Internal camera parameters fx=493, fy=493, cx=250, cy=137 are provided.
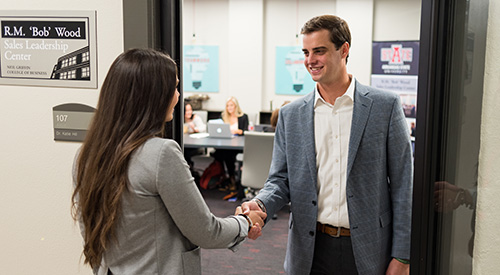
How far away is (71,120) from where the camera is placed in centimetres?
213

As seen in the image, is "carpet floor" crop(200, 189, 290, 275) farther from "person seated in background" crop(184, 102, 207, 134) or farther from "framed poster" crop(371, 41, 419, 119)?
"framed poster" crop(371, 41, 419, 119)

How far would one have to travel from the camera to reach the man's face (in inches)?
79.6

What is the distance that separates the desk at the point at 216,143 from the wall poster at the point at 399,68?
10.2 feet

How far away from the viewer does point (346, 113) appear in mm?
2037

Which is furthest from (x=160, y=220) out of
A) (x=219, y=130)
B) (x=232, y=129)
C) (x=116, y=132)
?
(x=232, y=129)

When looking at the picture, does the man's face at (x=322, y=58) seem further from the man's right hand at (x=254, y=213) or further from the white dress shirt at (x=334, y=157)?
the man's right hand at (x=254, y=213)

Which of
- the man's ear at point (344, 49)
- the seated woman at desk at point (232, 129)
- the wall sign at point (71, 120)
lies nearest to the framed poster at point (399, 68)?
the seated woman at desk at point (232, 129)

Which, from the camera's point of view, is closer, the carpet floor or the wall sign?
the wall sign

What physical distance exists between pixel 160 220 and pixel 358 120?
3.02ft

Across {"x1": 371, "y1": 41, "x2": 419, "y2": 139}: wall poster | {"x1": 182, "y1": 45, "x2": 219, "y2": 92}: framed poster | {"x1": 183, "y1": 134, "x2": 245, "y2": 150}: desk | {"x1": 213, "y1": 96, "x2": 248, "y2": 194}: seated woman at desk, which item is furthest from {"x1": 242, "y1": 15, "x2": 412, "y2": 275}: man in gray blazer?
{"x1": 182, "y1": 45, "x2": 219, "y2": 92}: framed poster

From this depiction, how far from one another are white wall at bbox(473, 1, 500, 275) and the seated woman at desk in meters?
5.01

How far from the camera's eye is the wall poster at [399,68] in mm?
7957

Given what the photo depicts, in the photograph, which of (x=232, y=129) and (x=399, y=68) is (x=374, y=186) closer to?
(x=232, y=129)

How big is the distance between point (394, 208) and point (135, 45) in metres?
1.23
